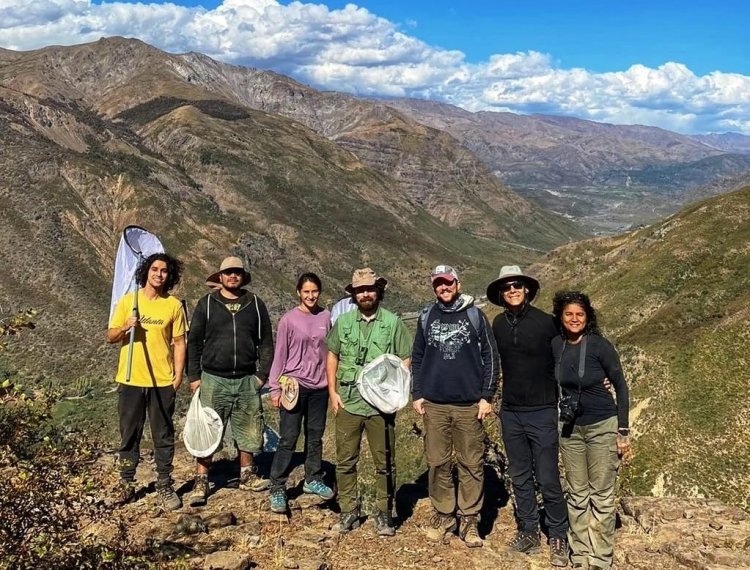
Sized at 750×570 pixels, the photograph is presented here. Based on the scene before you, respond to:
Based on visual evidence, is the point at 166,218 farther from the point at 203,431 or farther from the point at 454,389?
the point at 454,389

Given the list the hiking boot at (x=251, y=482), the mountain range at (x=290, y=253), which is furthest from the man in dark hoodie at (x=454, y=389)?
the mountain range at (x=290, y=253)

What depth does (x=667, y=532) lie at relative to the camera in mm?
8961

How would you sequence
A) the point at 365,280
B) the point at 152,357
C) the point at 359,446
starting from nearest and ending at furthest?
the point at 365,280, the point at 359,446, the point at 152,357

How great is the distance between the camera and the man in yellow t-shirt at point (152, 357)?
27.9 ft

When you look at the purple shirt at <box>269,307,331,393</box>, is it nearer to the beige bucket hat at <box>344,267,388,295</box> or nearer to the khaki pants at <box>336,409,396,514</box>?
the khaki pants at <box>336,409,396,514</box>

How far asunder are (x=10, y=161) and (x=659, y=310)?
10266 cm

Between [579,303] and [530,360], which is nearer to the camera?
[579,303]

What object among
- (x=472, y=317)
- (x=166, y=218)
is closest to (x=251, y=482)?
(x=472, y=317)

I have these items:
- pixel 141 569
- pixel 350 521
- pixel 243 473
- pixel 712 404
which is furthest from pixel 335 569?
pixel 712 404

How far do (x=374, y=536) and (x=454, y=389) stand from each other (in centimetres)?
245

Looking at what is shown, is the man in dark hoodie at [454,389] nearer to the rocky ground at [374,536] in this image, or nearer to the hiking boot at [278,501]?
the rocky ground at [374,536]

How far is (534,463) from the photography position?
8.00 m

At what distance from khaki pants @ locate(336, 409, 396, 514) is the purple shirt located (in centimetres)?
69

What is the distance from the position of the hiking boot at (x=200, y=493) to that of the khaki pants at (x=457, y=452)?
3461 mm
